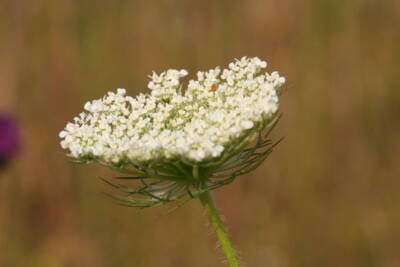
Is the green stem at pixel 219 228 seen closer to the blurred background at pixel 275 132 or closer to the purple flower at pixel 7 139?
the purple flower at pixel 7 139

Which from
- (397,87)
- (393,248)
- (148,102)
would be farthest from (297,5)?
(148,102)

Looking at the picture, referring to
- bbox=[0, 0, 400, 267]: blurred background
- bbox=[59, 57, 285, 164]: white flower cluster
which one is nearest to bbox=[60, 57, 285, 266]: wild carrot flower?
bbox=[59, 57, 285, 164]: white flower cluster

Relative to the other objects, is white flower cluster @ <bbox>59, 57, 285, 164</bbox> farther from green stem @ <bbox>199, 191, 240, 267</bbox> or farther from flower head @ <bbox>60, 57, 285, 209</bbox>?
green stem @ <bbox>199, 191, 240, 267</bbox>

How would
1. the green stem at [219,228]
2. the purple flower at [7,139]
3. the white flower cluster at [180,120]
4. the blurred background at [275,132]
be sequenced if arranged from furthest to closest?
the blurred background at [275,132] → the purple flower at [7,139] → the green stem at [219,228] → the white flower cluster at [180,120]

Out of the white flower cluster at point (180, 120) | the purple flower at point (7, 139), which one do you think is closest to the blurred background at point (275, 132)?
the purple flower at point (7, 139)

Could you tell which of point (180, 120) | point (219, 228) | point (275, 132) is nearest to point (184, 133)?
point (180, 120)

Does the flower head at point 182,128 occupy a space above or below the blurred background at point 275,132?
below

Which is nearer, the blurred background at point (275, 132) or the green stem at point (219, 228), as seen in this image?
the green stem at point (219, 228)

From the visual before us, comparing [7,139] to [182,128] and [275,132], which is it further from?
[182,128]
